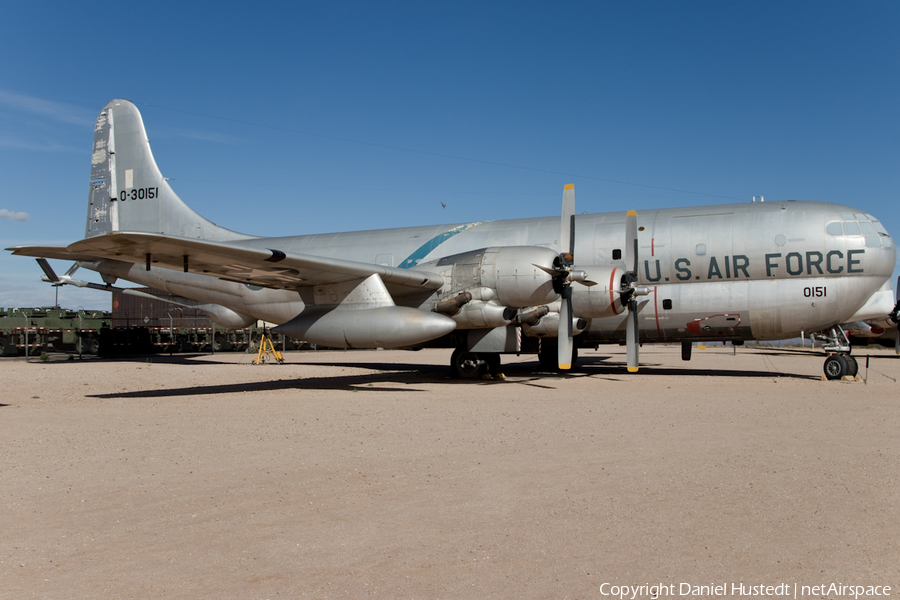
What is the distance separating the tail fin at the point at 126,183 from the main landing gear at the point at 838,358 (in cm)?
1897

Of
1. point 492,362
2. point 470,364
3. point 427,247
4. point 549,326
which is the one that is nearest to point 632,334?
point 549,326

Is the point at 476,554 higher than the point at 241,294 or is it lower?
lower

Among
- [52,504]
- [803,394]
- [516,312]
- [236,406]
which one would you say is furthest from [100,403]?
[803,394]

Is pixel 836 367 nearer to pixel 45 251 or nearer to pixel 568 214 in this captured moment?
pixel 568 214

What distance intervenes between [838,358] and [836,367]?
242 millimetres

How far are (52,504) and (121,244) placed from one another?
25.6 feet

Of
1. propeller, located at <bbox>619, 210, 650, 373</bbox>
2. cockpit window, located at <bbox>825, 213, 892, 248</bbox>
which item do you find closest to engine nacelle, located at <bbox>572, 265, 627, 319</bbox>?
propeller, located at <bbox>619, 210, 650, 373</bbox>

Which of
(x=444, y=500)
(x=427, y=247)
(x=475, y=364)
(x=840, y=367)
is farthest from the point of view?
(x=427, y=247)

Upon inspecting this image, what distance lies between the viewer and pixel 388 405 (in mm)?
11523

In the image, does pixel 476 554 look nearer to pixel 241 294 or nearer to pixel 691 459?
pixel 691 459

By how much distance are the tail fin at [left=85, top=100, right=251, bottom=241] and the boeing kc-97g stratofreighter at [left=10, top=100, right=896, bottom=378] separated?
255 cm

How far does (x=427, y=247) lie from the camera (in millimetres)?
18406

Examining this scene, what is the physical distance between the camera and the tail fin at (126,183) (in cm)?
2038

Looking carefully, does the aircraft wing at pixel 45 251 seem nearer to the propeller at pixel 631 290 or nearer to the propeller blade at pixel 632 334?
the propeller at pixel 631 290
